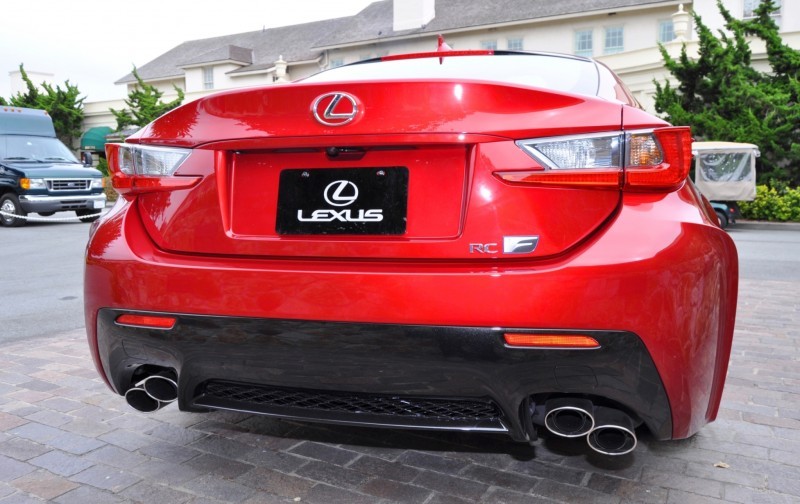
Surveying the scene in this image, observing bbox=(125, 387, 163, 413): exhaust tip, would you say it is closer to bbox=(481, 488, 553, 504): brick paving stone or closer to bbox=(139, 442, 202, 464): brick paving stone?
bbox=(139, 442, 202, 464): brick paving stone

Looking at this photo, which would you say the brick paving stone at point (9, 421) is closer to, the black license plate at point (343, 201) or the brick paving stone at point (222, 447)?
the brick paving stone at point (222, 447)

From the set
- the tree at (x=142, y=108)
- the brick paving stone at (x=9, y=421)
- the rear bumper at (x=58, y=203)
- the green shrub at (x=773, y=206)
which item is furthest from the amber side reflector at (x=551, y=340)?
the tree at (x=142, y=108)

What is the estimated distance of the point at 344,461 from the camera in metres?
2.62

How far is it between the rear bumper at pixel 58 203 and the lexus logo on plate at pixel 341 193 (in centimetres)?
1614

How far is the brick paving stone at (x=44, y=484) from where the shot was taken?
7.73ft

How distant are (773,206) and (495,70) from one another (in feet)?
66.1

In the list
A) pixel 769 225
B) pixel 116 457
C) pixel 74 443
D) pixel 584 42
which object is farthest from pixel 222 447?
pixel 584 42

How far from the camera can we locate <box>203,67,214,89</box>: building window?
46.5 meters

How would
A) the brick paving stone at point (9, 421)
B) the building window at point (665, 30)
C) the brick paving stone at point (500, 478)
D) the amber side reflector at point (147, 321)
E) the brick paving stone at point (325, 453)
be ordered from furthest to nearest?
the building window at point (665, 30), the brick paving stone at point (9, 421), the brick paving stone at point (325, 453), the brick paving stone at point (500, 478), the amber side reflector at point (147, 321)

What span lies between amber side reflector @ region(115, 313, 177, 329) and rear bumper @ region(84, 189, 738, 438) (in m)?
0.03

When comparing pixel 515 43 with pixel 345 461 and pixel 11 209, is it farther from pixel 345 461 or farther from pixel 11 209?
pixel 345 461

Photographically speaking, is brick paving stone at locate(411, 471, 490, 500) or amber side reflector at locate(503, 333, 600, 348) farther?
brick paving stone at locate(411, 471, 490, 500)

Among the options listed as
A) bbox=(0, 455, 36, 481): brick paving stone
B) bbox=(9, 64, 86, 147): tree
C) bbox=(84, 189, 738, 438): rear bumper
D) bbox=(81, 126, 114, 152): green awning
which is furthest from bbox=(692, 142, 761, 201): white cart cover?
bbox=(9, 64, 86, 147): tree

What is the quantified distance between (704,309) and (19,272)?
28.0ft
